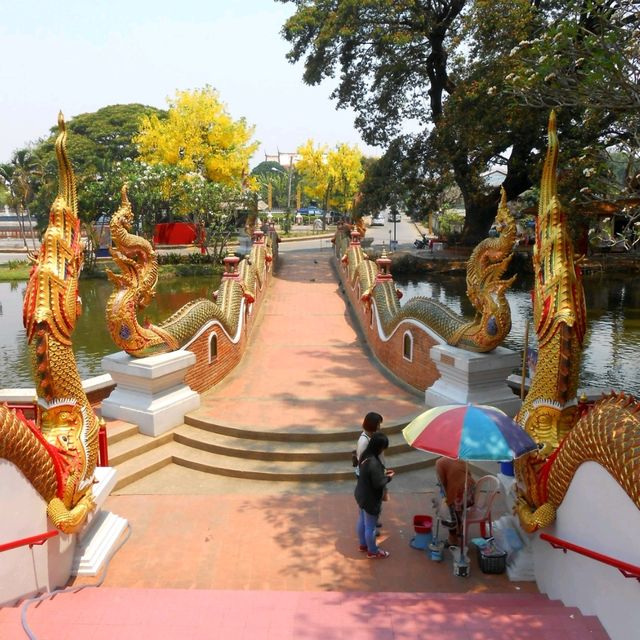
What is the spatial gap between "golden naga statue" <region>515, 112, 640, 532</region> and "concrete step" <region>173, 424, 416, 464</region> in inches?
81.5

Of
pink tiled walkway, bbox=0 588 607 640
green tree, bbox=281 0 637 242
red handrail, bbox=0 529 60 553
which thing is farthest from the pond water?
red handrail, bbox=0 529 60 553

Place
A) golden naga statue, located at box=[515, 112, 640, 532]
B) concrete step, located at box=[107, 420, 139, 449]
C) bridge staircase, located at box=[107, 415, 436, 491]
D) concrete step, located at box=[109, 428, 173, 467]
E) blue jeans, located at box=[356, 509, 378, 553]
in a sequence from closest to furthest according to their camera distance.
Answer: golden naga statue, located at box=[515, 112, 640, 532] → blue jeans, located at box=[356, 509, 378, 553] → bridge staircase, located at box=[107, 415, 436, 491] → concrete step, located at box=[109, 428, 173, 467] → concrete step, located at box=[107, 420, 139, 449]

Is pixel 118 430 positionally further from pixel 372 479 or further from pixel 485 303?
pixel 485 303

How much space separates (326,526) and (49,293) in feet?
11.0

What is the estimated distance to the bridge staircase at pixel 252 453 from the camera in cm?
659

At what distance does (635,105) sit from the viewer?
7238 mm

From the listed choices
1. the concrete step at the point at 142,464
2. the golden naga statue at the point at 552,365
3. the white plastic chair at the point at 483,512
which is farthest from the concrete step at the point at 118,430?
the golden naga statue at the point at 552,365

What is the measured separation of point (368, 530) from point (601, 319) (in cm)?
1557

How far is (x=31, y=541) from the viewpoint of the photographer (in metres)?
4.12

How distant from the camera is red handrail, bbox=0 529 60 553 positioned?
3.88m

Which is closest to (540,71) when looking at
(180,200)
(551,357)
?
(551,357)

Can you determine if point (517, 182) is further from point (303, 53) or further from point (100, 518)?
point (100, 518)

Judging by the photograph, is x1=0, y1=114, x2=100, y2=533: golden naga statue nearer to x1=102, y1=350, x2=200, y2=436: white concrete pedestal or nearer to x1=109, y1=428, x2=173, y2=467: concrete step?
x1=109, y1=428, x2=173, y2=467: concrete step

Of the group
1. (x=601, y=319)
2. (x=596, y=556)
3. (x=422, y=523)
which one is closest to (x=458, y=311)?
(x=601, y=319)
